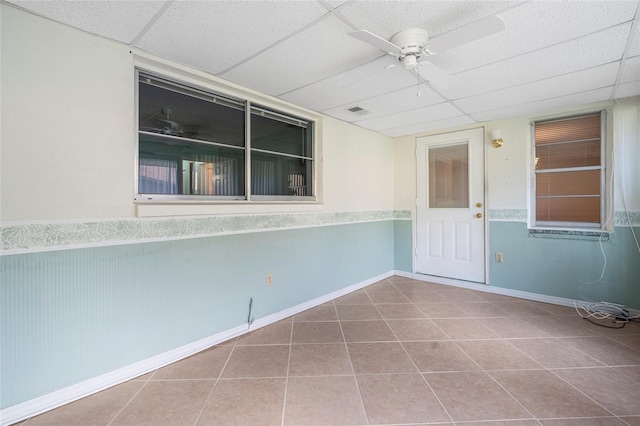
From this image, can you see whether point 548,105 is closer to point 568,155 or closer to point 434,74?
point 568,155

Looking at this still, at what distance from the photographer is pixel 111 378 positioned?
6.06 feet

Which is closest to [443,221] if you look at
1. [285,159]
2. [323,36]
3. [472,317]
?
[472,317]

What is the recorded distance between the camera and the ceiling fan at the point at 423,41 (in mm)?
1459

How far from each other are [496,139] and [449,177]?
764mm

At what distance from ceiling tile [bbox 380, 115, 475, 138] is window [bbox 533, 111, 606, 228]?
868mm

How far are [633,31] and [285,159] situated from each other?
2807 millimetres

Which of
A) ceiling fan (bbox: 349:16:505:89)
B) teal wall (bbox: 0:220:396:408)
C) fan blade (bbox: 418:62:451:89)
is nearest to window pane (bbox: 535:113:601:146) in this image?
fan blade (bbox: 418:62:451:89)

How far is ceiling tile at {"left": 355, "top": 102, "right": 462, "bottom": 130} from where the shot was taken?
3232 mm

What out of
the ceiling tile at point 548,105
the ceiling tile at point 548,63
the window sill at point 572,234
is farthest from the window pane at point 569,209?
the ceiling tile at point 548,63

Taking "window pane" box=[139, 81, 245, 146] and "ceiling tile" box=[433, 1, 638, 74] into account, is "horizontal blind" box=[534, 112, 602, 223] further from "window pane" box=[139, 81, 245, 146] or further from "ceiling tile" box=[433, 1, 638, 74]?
"window pane" box=[139, 81, 245, 146]

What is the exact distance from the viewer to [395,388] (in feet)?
5.90

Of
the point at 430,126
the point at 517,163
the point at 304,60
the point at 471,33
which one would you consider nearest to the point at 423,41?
the point at 471,33

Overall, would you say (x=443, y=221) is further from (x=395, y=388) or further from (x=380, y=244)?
(x=395, y=388)

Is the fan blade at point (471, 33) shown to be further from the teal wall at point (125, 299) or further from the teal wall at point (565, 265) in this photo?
the teal wall at point (565, 265)
